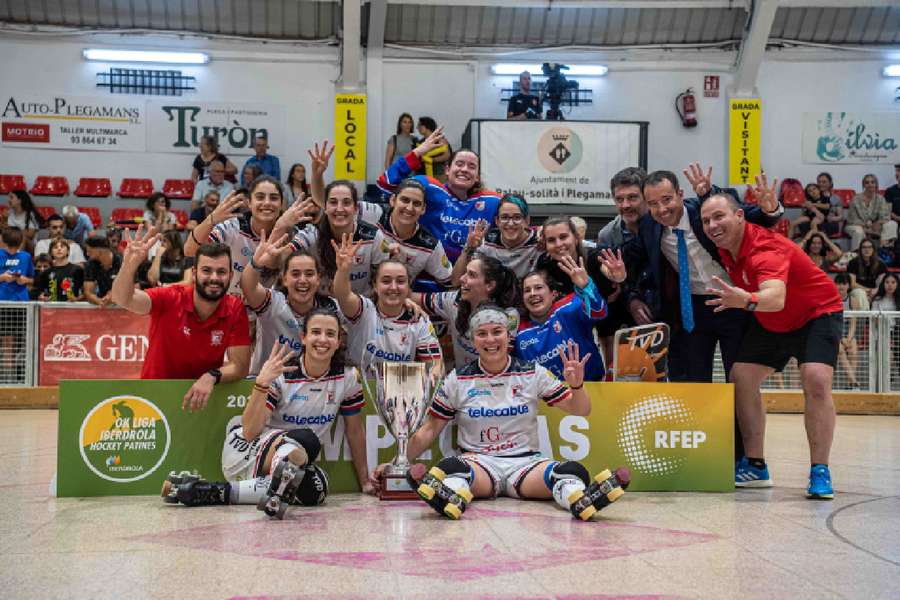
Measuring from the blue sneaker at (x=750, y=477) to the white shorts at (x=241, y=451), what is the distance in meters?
2.74

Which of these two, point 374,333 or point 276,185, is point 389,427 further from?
point 276,185

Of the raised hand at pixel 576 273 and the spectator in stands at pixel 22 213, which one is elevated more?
the spectator in stands at pixel 22 213

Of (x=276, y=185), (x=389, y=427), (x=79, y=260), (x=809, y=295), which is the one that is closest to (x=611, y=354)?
(x=809, y=295)

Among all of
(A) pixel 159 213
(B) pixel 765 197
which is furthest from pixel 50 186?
(B) pixel 765 197

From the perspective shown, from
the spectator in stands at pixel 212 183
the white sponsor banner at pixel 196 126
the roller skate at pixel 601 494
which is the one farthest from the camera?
the white sponsor banner at pixel 196 126

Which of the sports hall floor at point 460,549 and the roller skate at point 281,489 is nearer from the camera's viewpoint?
the sports hall floor at point 460,549

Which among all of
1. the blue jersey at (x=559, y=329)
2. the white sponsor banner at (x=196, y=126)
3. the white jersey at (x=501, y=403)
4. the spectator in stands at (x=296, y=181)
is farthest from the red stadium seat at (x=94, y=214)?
the white jersey at (x=501, y=403)

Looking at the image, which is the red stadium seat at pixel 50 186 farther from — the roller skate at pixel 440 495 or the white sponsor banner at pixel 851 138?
the roller skate at pixel 440 495

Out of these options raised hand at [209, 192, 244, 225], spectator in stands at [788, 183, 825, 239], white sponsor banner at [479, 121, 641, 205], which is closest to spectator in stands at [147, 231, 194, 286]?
raised hand at [209, 192, 244, 225]

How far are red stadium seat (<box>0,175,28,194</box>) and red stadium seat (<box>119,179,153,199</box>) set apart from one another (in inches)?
62.4

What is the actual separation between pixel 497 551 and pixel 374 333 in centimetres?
229

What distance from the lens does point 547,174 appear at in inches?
628

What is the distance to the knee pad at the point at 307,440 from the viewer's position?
4980mm

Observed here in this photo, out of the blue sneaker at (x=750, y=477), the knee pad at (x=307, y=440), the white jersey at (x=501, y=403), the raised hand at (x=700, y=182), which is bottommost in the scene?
the blue sneaker at (x=750, y=477)
